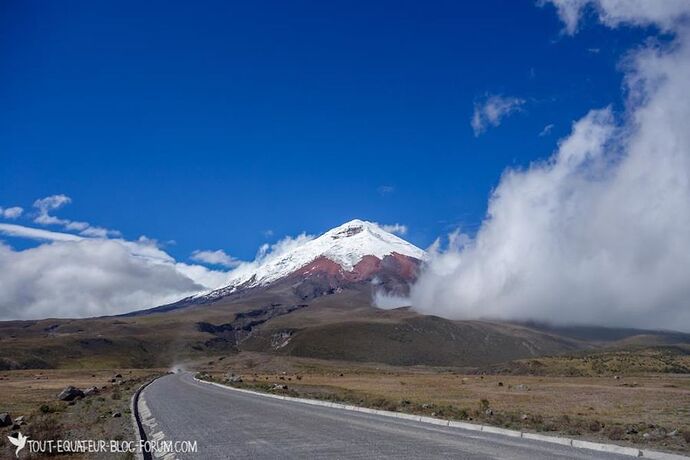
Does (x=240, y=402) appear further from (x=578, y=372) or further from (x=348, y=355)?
(x=348, y=355)

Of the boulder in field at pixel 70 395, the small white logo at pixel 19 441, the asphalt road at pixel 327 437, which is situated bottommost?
the boulder in field at pixel 70 395

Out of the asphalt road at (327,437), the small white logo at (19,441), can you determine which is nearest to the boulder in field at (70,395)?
the asphalt road at (327,437)

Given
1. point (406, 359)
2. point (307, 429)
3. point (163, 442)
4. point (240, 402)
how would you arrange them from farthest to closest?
point (406, 359) → point (240, 402) → point (307, 429) → point (163, 442)

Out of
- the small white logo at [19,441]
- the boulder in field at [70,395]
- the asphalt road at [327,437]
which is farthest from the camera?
the boulder in field at [70,395]

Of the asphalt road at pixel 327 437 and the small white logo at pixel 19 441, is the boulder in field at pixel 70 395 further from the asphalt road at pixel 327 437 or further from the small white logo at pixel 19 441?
the small white logo at pixel 19 441

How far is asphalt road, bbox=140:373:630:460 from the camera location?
1531cm

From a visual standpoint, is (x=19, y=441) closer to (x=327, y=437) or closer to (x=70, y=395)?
(x=327, y=437)

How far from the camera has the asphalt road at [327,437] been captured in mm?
15312

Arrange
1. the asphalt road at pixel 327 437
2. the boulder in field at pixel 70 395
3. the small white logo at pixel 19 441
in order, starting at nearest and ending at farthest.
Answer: the asphalt road at pixel 327 437 → the small white logo at pixel 19 441 → the boulder in field at pixel 70 395

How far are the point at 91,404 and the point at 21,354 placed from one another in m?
154

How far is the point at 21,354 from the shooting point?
552 ft

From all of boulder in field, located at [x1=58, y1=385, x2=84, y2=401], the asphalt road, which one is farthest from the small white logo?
boulder in field, located at [x1=58, y1=385, x2=84, y2=401]

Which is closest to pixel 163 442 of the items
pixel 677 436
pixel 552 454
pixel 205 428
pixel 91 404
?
pixel 205 428

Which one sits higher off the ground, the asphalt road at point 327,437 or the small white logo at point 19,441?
the asphalt road at point 327,437
